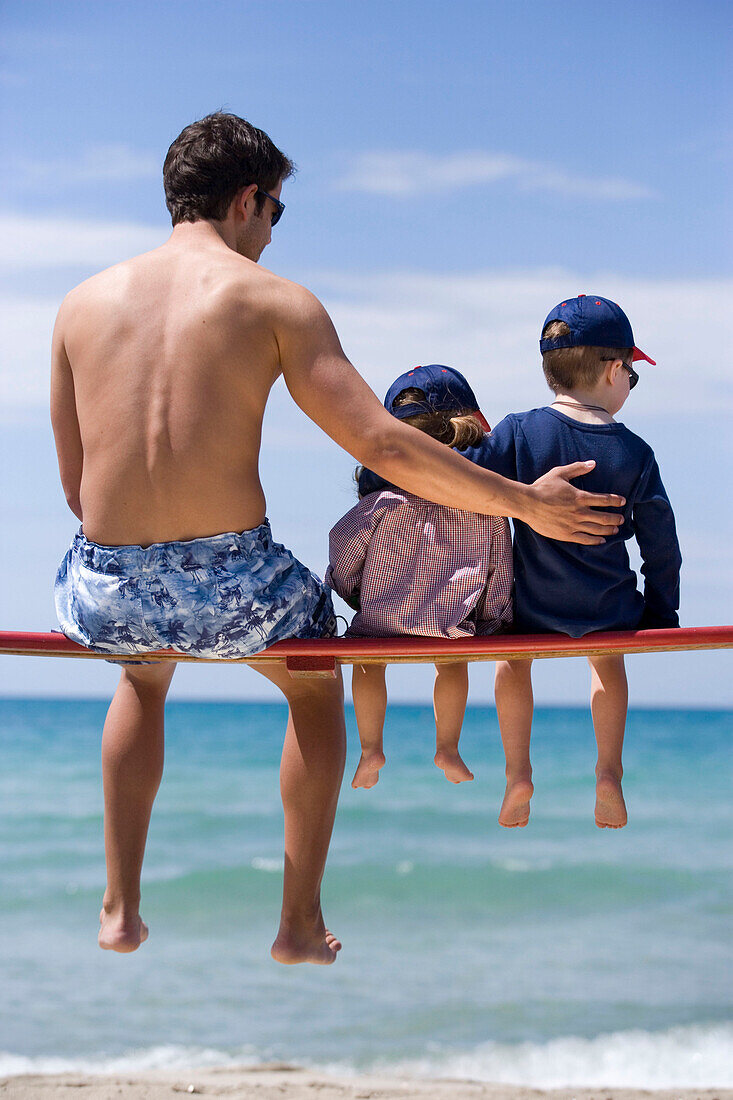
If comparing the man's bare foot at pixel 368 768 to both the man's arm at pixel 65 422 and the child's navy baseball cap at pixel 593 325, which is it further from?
the child's navy baseball cap at pixel 593 325

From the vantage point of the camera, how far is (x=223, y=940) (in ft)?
39.0

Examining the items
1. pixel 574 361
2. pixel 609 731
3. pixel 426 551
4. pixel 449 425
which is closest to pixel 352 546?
pixel 426 551

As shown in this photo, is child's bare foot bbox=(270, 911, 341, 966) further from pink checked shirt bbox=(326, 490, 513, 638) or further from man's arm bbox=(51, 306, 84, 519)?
man's arm bbox=(51, 306, 84, 519)

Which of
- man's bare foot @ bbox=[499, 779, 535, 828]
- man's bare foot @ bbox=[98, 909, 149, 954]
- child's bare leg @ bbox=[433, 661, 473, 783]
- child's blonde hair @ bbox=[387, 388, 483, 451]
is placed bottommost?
man's bare foot @ bbox=[98, 909, 149, 954]

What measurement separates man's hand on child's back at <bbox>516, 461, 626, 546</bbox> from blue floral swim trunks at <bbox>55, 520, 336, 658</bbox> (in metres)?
0.65

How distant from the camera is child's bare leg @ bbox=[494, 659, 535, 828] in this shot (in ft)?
11.4

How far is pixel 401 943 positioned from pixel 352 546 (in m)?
9.43

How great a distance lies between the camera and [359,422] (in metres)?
2.74

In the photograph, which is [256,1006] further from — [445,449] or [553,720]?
[553,720]

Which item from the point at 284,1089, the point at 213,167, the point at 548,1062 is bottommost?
the point at 548,1062

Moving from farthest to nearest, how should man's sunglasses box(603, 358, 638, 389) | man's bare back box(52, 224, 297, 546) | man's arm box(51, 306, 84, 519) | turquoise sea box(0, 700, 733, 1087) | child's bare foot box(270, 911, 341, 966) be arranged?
turquoise sea box(0, 700, 733, 1087), man's sunglasses box(603, 358, 638, 389), child's bare foot box(270, 911, 341, 966), man's arm box(51, 306, 84, 519), man's bare back box(52, 224, 297, 546)

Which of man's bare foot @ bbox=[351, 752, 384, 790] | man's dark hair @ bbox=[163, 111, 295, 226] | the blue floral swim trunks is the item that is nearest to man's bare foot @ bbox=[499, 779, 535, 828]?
man's bare foot @ bbox=[351, 752, 384, 790]

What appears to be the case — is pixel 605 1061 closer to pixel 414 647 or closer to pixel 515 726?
pixel 515 726

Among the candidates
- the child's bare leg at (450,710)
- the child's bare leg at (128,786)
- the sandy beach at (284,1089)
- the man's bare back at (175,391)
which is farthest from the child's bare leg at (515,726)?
the sandy beach at (284,1089)
